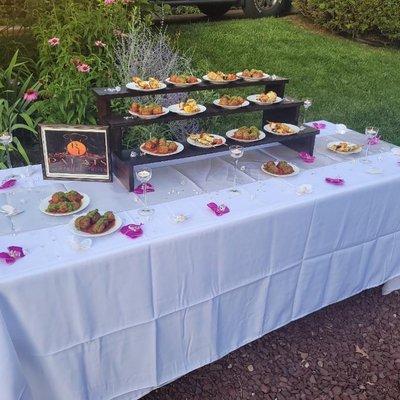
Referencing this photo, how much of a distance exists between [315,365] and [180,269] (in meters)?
0.96

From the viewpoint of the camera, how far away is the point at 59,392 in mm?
Answer: 1711

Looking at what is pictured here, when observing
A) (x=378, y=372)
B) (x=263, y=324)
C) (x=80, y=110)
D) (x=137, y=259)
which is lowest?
(x=378, y=372)

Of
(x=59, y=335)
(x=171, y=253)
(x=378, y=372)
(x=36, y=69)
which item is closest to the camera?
(x=59, y=335)

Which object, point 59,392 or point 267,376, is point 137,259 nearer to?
point 59,392

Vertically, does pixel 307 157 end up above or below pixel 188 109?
below

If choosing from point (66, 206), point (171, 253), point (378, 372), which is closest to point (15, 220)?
point (66, 206)

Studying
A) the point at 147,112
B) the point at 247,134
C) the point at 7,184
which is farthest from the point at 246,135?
the point at 7,184

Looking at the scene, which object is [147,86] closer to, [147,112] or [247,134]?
[147,112]

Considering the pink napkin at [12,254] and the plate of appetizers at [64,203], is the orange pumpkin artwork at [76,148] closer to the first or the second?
the plate of appetizers at [64,203]

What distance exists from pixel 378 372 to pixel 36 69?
3.69m

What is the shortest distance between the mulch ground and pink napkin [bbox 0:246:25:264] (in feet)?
3.03

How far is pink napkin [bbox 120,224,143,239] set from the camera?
172 cm

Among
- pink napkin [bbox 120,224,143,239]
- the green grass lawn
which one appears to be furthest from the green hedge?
pink napkin [bbox 120,224,143,239]

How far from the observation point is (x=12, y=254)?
1572 millimetres
